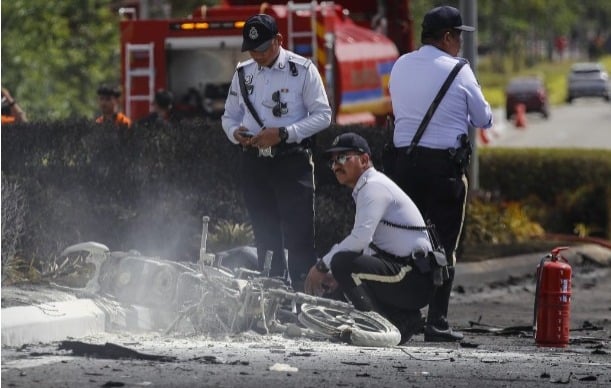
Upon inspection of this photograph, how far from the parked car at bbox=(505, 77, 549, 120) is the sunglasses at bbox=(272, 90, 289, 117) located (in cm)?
4957

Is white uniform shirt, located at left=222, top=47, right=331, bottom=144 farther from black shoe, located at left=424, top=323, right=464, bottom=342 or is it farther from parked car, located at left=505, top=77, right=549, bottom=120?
parked car, located at left=505, top=77, right=549, bottom=120

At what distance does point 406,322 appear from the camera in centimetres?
964

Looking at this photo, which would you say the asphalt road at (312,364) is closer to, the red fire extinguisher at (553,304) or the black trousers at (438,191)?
the red fire extinguisher at (553,304)

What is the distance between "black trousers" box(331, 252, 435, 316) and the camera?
30.5 feet

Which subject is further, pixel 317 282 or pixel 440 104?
pixel 440 104

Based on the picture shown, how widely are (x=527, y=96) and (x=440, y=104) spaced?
5051cm

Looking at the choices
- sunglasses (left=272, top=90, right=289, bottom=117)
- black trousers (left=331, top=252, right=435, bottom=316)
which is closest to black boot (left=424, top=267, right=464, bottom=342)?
black trousers (left=331, top=252, right=435, bottom=316)

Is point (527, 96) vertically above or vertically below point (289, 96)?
below

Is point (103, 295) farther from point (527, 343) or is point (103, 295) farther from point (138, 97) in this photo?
point (138, 97)

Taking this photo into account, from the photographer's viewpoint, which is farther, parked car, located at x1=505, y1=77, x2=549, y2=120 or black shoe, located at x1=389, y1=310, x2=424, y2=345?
parked car, located at x1=505, y1=77, x2=549, y2=120

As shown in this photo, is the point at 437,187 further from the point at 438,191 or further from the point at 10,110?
the point at 10,110

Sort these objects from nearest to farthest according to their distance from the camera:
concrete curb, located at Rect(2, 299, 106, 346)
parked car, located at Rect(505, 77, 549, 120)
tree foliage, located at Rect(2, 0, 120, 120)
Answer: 1. concrete curb, located at Rect(2, 299, 106, 346)
2. tree foliage, located at Rect(2, 0, 120, 120)
3. parked car, located at Rect(505, 77, 549, 120)

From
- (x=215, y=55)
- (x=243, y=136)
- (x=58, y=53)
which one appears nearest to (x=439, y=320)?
(x=243, y=136)

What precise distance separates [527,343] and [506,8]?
74406 millimetres
